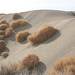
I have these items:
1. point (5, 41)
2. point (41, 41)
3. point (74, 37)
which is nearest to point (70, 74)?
point (74, 37)

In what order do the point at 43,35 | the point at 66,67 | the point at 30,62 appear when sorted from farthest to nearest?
the point at 43,35 < the point at 30,62 < the point at 66,67

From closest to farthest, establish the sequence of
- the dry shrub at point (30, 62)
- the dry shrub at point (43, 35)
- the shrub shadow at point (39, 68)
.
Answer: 1. the shrub shadow at point (39, 68)
2. the dry shrub at point (30, 62)
3. the dry shrub at point (43, 35)

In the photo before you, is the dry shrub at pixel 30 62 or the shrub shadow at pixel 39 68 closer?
the shrub shadow at pixel 39 68

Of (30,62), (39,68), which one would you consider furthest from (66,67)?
(30,62)

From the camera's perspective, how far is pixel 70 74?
570 cm

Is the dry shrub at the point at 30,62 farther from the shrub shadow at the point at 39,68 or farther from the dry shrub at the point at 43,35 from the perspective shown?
the dry shrub at the point at 43,35

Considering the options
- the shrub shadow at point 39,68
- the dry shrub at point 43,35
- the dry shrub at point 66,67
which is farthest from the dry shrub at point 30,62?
the dry shrub at point 43,35

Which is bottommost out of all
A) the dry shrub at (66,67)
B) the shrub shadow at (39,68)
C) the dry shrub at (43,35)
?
the dry shrub at (43,35)

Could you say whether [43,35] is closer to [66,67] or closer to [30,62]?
[30,62]

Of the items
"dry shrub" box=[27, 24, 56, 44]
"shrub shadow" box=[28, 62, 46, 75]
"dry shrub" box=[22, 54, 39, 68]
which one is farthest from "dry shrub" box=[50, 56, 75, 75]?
"dry shrub" box=[27, 24, 56, 44]

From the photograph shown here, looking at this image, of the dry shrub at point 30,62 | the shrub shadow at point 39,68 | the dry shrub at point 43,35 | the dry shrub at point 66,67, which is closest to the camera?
the dry shrub at point 66,67

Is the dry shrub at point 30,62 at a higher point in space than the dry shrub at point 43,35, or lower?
higher

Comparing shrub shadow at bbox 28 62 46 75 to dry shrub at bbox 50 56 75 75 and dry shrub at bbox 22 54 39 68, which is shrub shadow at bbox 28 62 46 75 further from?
dry shrub at bbox 50 56 75 75

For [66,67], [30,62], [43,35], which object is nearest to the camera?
[66,67]
